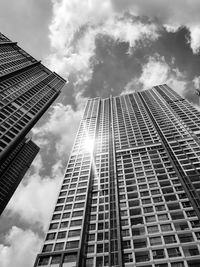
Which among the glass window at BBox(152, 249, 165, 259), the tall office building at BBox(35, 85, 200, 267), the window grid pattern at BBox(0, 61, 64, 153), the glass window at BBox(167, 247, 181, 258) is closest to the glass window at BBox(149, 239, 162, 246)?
the tall office building at BBox(35, 85, 200, 267)

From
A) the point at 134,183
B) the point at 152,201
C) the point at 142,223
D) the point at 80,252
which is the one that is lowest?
the point at 80,252

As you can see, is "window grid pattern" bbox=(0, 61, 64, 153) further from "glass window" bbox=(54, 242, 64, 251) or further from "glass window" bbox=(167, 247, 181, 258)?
"glass window" bbox=(167, 247, 181, 258)

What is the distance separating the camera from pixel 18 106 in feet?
252

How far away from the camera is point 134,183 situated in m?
55.0

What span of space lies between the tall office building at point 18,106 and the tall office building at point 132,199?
Result: 20.1 metres

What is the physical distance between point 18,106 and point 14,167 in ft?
203

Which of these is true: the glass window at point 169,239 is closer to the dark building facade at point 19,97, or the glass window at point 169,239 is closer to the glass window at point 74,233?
the glass window at point 74,233

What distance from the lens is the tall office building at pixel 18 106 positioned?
64.0 m

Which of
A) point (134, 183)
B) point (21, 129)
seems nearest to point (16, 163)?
point (21, 129)

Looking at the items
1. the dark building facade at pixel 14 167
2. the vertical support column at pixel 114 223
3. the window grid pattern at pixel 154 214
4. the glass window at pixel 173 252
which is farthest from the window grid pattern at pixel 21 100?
the glass window at pixel 173 252

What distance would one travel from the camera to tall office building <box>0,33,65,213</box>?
6397cm

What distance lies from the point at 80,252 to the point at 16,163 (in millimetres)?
102933

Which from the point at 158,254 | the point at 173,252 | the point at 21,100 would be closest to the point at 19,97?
the point at 21,100

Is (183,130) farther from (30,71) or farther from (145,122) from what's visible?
(30,71)
